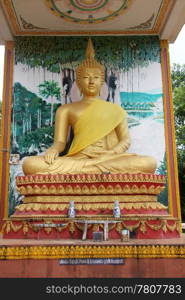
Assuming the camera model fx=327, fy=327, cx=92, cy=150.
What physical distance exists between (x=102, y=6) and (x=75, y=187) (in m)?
3.73

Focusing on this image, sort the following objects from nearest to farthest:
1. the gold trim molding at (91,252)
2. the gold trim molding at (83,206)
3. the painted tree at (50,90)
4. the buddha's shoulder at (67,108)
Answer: the gold trim molding at (91,252) < the gold trim molding at (83,206) < the buddha's shoulder at (67,108) < the painted tree at (50,90)

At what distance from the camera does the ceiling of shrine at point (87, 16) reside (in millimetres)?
6395

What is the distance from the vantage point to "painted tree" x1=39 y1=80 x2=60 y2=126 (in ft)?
24.0

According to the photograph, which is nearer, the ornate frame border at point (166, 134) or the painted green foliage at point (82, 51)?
the ornate frame border at point (166, 134)

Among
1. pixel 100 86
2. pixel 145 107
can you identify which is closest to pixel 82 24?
pixel 100 86

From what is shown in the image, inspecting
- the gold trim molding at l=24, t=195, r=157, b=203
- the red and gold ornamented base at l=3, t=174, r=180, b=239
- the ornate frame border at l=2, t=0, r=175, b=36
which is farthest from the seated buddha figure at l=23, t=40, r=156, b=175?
the ornate frame border at l=2, t=0, r=175, b=36

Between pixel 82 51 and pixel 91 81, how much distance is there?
43.4 inches

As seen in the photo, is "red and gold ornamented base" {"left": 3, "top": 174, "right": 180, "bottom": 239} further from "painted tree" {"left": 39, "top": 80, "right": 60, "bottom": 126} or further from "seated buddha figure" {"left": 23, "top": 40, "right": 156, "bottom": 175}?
"painted tree" {"left": 39, "top": 80, "right": 60, "bottom": 126}

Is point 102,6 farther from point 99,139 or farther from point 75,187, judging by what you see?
point 75,187

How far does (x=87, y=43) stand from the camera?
7484 mm

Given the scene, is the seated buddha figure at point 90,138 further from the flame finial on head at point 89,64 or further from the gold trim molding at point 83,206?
the gold trim molding at point 83,206

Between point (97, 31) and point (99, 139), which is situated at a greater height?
point (97, 31)

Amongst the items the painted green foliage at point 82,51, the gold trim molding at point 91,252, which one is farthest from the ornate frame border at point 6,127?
the gold trim molding at point 91,252

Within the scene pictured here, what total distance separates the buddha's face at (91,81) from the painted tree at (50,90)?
74 cm
